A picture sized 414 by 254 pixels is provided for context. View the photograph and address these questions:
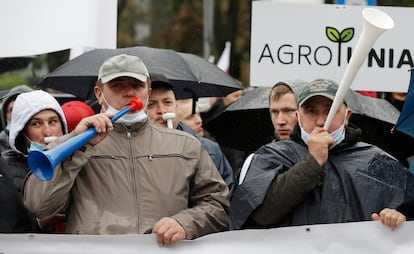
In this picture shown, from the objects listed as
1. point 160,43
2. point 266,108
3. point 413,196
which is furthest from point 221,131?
point 160,43

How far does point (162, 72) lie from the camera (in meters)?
8.34

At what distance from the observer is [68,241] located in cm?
581

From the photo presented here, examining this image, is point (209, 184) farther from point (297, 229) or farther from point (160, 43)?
point (160, 43)

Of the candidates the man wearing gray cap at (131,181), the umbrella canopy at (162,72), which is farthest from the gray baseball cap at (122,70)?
the umbrella canopy at (162,72)

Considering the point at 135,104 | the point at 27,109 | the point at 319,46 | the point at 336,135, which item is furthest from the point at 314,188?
the point at 319,46

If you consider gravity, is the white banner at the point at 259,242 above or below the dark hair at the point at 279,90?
below

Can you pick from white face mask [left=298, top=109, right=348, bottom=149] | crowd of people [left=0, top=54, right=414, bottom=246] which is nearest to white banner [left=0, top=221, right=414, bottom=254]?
crowd of people [left=0, top=54, right=414, bottom=246]

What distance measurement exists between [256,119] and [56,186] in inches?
119

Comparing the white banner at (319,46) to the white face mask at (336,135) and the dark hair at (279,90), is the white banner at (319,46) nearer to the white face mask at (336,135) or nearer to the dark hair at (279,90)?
the dark hair at (279,90)

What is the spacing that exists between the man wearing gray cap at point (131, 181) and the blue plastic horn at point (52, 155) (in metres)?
0.06

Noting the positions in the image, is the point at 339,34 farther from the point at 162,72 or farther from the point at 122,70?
the point at 122,70

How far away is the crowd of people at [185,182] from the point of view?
19.0 ft

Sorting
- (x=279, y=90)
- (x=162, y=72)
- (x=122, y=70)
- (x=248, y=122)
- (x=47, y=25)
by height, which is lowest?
(x=248, y=122)

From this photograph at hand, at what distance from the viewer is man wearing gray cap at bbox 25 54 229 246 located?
19.0 feet
